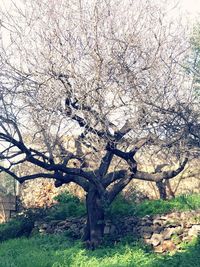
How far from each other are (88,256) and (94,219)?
6.07 feet

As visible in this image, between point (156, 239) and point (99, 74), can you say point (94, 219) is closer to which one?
point (156, 239)

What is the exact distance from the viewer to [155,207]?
42.8 ft

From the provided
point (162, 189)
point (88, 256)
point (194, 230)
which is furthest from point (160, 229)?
point (162, 189)

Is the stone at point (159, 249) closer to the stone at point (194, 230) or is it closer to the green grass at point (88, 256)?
the green grass at point (88, 256)

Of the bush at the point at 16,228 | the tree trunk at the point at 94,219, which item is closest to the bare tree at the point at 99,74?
the tree trunk at the point at 94,219

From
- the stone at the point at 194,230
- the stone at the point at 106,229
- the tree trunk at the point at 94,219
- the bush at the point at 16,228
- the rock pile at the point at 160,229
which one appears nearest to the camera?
the stone at the point at 194,230

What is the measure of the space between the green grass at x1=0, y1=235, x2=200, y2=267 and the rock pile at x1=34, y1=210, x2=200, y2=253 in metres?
0.54

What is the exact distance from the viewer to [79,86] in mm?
9953

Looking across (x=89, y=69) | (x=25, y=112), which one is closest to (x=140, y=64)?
(x=89, y=69)

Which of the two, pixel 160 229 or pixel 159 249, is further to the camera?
pixel 160 229

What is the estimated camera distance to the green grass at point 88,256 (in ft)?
30.5

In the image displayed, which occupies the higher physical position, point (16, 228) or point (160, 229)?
point (16, 228)

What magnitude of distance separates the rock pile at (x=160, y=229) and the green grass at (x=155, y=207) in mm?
307

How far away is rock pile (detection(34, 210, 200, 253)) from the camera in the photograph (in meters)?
11.5
